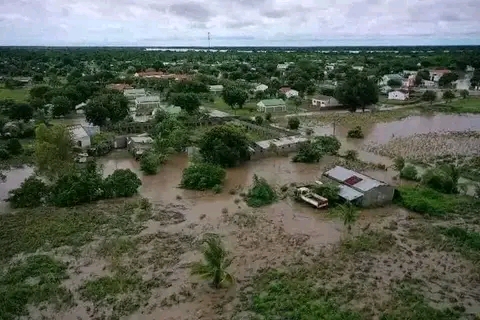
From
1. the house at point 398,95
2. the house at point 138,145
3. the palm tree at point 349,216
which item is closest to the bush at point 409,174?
the palm tree at point 349,216

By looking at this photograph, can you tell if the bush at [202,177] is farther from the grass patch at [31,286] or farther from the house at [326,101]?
the house at [326,101]

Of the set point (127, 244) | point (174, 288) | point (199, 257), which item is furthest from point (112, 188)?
point (174, 288)

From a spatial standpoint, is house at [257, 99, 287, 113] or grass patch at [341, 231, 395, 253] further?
house at [257, 99, 287, 113]

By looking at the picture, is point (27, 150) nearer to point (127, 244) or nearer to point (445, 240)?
point (127, 244)

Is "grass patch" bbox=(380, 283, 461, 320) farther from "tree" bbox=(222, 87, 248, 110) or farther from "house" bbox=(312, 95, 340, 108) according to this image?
"house" bbox=(312, 95, 340, 108)

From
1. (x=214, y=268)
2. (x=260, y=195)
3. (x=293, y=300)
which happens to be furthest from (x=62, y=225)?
(x=293, y=300)

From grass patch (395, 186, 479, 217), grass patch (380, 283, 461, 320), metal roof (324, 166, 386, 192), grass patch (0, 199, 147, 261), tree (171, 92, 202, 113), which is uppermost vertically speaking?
tree (171, 92, 202, 113)

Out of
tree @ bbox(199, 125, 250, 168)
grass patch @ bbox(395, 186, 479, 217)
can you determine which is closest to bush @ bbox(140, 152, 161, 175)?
tree @ bbox(199, 125, 250, 168)

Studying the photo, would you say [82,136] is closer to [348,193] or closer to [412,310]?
[348,193]
